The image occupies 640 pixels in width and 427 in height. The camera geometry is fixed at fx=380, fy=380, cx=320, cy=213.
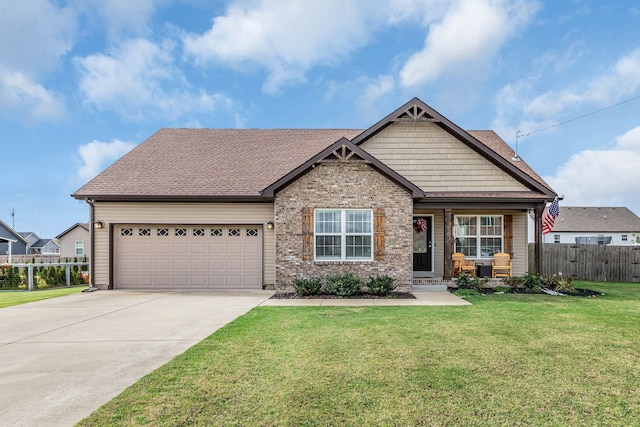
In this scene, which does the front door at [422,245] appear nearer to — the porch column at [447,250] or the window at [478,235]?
the window at [478,235]

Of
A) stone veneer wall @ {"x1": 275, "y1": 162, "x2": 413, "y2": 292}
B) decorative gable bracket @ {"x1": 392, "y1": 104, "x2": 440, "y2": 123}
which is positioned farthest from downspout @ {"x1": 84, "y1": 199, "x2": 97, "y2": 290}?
decorative gable bracket @ {"x1": 392, "y1": 104, "x2": 440, "y2": 123}

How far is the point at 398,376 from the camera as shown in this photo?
457 centimetres

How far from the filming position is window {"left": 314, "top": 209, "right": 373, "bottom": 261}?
471 inches

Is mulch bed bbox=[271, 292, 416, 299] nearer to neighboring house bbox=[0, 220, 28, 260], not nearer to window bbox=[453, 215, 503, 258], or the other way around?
window bbox=[453, 215, 503, 258]

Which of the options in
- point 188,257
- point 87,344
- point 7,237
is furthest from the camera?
point 7,237

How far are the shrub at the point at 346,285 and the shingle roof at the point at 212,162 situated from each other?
13.0 feet

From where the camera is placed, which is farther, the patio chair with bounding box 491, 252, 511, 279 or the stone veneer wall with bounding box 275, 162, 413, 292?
the patio chair with bounding box 491, 252, 511, 279

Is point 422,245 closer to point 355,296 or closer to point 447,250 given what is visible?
point 447,250

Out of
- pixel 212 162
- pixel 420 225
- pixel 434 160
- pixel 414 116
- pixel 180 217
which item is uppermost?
pixel 414 116

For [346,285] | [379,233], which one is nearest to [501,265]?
[379,233]

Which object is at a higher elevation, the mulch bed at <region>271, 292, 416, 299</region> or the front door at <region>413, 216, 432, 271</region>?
the front door at <region>413, 216, 432, 271</region>

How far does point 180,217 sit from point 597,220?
41.4m

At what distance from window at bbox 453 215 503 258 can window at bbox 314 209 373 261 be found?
13.6 ft

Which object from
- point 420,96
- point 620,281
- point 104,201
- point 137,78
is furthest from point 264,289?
point 620,281
